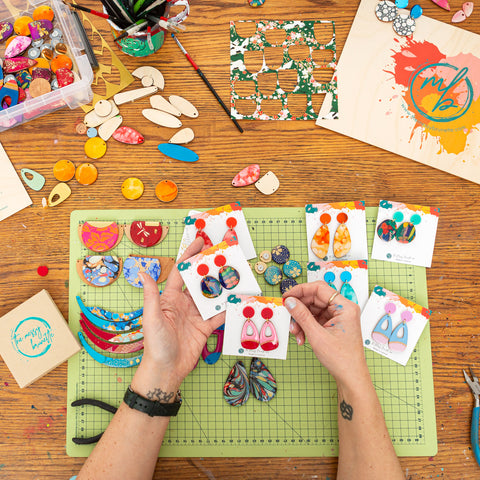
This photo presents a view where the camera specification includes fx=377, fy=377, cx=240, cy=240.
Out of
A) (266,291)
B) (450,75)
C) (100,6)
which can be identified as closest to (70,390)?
(266,291)

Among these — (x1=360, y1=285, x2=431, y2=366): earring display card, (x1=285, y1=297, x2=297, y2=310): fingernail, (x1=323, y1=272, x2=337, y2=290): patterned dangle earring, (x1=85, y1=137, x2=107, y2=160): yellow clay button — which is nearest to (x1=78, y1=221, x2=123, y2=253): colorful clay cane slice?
(x1=85, y1=137, x2=107, y2=160): yellow clay button

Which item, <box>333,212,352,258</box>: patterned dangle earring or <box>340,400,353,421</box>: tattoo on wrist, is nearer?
<box>340,400,353,421</box>: tattoo on wrist

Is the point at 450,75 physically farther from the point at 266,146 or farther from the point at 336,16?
the point at 266,146

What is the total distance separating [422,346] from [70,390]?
130 cm

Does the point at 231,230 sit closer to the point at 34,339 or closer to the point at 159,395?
the point at 159,395

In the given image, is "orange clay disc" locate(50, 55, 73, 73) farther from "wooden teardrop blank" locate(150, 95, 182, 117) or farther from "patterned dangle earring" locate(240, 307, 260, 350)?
"patterned dangle earring" locate(240, 307, 260, 350)

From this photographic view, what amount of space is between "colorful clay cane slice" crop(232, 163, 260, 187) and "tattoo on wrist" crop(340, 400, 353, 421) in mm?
829

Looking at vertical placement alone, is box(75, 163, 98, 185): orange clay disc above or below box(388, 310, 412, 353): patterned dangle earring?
above

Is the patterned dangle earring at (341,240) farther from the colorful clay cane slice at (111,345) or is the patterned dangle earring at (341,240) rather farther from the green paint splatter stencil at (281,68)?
the colorful clay cane slice at (111,345)

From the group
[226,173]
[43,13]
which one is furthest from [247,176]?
[43,13]

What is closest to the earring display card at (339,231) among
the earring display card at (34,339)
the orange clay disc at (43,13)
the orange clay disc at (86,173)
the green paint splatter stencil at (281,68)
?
the green paint splatter stencil at (281,68)

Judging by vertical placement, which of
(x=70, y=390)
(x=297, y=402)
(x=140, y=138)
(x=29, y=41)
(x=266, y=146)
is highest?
(x=29, y=41)

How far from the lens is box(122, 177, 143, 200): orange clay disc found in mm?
1419

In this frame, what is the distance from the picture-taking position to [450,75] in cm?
143
